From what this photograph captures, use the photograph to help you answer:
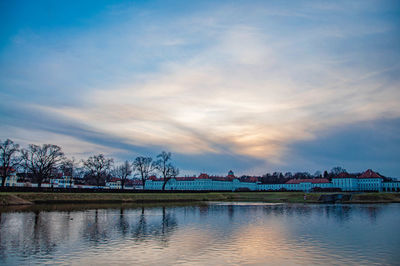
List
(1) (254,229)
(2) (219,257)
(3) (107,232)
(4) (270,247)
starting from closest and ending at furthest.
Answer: (2) (219,257)
(4) (270,247)
(3) (107,232)
(1) (254,229)

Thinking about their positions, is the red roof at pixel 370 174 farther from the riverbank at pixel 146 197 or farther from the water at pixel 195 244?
the water at pixel 195 244

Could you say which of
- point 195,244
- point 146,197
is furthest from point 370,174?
point 195,244

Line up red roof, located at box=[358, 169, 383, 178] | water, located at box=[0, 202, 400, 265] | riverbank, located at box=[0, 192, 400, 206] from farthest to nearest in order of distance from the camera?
red roof, located at box=[358, 169, 383, 178]
riverbank, located at box=[0, 192, 400, 206]
water, located at box=[0, 202, 400, 265]

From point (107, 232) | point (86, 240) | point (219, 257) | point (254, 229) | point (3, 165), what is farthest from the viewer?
point (3, 165)

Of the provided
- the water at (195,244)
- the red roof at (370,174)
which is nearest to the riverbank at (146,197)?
the water at (195,244)

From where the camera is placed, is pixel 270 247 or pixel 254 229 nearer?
pixel 270 247

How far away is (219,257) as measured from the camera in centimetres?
1866

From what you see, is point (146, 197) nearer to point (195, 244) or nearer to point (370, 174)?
point (195, 244)

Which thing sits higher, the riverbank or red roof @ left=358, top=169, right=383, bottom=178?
red roof @ left=358, top=169, right=383, bottom=178

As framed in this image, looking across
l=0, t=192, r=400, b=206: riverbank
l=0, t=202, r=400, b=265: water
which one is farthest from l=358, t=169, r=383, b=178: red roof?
l=0, t=202, r=400, b=265: water

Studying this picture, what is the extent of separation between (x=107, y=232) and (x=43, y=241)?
17.4ft

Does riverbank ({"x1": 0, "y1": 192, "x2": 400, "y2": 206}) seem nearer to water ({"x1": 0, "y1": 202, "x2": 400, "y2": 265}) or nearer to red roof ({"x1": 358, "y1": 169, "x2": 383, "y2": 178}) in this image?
water ({"x1": 0, "y1": 202, "x2": 400, "y2": 265})

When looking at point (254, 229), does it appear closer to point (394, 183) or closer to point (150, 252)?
point (150, 252)

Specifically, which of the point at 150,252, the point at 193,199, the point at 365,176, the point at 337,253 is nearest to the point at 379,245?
the point at 337,253
